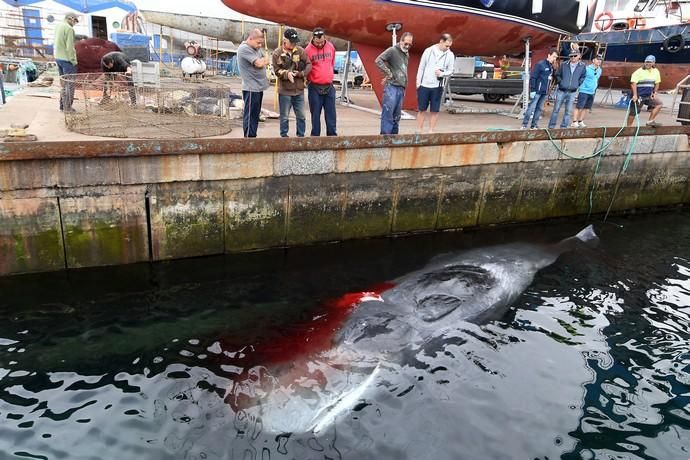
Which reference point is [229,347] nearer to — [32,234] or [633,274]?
[32,234]

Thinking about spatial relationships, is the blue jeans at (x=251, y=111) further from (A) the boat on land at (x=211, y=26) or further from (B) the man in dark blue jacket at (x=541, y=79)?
(A) the boat on land at (x=211, y=26)

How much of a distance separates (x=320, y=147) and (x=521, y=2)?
26.5 ft

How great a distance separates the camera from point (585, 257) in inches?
Answer: 333

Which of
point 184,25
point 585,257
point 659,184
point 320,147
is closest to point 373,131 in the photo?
point 320,147

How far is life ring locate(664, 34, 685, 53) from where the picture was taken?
20188 mm

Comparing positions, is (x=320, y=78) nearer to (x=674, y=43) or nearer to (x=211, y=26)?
(x=674, y=43)

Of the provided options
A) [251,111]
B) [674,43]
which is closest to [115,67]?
[251,111]

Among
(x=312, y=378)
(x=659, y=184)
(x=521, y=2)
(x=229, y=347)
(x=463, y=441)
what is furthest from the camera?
(x=521, y=2)

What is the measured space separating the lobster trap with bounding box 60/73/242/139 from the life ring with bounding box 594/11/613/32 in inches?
965

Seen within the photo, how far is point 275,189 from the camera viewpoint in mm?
7883

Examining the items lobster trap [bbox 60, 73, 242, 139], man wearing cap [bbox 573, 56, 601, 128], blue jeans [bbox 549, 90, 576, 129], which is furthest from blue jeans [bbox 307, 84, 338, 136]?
man wearing cap [bbox 573, 56, 601, 128]

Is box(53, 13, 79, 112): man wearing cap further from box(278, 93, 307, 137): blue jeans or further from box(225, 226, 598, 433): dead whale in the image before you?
box(225, 226, 598, 433): dead whale

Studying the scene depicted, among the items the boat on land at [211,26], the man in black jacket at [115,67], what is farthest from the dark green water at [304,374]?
the boat on land at [211,26]

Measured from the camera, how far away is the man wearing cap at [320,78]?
28.0 ft
